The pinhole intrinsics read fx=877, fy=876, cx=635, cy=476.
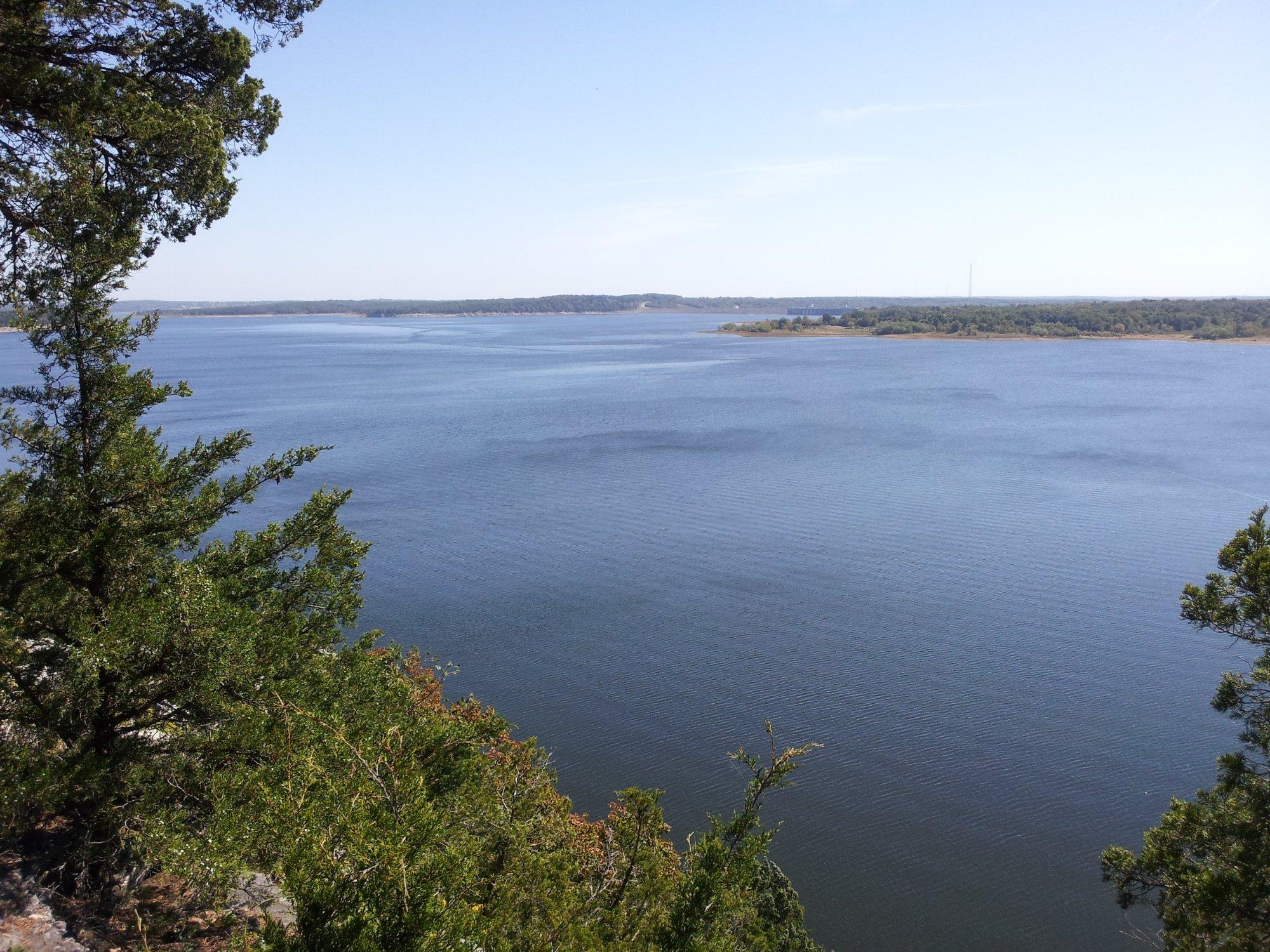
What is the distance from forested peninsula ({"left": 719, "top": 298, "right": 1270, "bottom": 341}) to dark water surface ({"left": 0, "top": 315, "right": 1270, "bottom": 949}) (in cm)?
8592

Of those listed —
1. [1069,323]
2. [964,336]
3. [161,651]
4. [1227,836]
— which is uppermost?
[1069,323]

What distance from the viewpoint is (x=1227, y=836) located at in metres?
9.26

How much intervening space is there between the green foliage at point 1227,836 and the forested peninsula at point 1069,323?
138273 mm

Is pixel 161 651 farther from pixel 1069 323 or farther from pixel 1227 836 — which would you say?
pixel 1069 323

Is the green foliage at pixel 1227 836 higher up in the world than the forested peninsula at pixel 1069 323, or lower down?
lower down

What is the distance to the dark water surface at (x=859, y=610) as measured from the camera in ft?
54.5

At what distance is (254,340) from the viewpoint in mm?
170500

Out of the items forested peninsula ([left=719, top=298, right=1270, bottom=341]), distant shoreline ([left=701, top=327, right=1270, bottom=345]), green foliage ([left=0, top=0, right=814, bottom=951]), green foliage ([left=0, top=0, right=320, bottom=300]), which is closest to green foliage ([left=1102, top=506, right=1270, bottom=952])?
green foliage ([left=0, top=0, right=814, bottom=951])

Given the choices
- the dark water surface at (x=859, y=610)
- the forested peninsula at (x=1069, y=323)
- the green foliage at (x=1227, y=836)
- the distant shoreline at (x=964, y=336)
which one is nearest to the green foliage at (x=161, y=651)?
the green foliage at (x=1227, y=836)

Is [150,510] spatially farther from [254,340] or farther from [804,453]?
[254,340]

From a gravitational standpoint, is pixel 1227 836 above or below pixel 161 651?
below

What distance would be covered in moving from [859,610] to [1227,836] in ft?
56.0

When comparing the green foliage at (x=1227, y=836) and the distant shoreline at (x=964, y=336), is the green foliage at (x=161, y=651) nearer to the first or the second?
the green foliage at (x=1227, y=836)

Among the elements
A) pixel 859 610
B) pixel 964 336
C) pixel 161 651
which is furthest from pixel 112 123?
pixel 964 336
